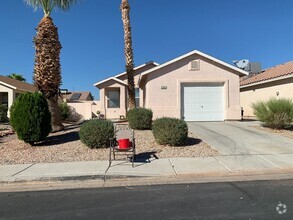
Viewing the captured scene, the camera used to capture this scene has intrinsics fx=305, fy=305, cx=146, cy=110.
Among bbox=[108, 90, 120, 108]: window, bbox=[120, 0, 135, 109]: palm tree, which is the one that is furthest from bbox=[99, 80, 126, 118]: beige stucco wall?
bbox=[120, 0, 135, 109]: palm tree

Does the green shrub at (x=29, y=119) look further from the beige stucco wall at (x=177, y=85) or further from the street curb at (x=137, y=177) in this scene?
the beige stucco wall at (x=177, y=85)

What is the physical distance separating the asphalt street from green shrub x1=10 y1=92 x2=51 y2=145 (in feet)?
16.5

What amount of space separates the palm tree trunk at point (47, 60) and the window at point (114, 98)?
501 inches

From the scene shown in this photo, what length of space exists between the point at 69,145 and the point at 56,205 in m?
5.92

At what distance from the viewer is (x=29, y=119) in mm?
11242

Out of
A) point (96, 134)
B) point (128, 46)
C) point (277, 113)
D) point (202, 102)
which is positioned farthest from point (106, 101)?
point (96, 134)

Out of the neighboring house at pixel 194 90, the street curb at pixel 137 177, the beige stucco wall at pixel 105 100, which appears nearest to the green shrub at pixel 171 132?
the street curb at pixel 137 177

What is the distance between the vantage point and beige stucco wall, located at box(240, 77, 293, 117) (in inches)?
752

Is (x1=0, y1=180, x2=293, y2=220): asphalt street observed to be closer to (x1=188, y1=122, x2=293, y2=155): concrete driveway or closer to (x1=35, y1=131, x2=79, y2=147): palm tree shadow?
(x1=188, y1=122, x2=293, y2=155): concrete driveway

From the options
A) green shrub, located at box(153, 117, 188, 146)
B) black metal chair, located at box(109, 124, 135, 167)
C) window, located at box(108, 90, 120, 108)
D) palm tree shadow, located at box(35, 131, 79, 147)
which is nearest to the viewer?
black metal chair, located at box(109, 124, 135, 167)

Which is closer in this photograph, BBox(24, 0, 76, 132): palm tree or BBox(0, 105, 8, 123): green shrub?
BBox(24, 0, 76, 132): palm tree

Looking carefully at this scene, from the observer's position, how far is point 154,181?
7.20 m

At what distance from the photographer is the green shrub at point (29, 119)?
11219 mm

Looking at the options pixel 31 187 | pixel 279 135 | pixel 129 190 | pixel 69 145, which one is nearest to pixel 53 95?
pixel 69 145
